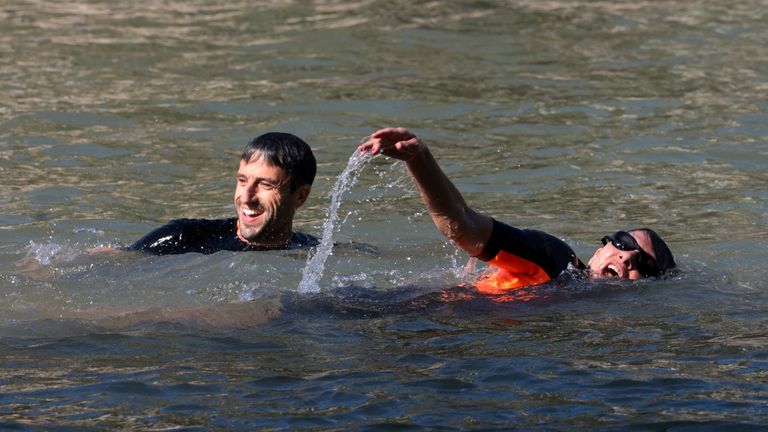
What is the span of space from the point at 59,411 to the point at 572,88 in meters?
8.30

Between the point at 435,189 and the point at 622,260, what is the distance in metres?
1.40

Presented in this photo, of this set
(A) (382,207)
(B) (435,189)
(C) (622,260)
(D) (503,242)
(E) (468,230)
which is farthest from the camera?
(A) (382,207)

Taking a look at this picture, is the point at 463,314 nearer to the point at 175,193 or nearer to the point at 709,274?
the point at 709,274

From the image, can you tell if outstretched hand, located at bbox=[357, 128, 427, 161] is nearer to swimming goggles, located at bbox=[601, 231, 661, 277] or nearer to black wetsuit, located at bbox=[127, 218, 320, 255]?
swimming goggles, located at bbox=[601, 231, 661, 277]

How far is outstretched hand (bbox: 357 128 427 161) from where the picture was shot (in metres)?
5.43

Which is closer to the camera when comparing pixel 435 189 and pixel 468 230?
pixel 435 189

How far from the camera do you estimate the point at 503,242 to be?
6.12 meters

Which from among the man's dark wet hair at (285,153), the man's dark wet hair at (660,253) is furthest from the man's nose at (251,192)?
the man's dark wet hair at (660,253)

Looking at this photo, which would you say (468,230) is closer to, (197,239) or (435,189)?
(435,189)

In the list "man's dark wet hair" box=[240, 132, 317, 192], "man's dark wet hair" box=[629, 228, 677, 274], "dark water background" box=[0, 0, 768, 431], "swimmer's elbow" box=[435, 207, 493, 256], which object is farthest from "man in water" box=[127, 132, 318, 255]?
"man's dark wet hair" box=[629, 228, 677, 274]

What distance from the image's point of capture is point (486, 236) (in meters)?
6.06

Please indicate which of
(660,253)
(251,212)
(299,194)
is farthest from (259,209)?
(660,253)

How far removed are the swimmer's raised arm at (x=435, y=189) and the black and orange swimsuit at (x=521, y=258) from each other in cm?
9

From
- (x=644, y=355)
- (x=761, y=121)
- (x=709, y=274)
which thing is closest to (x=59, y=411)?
(x=644, y=355)
